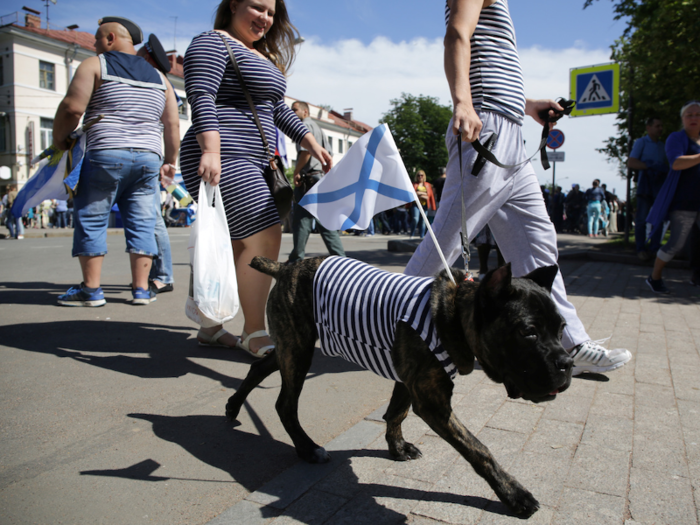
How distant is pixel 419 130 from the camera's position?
6284cm

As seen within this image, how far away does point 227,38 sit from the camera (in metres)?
3.57

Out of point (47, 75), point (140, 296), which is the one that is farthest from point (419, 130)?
point (140, 296)

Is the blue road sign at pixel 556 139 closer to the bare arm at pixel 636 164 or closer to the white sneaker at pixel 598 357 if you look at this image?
the bare arm at pixel 636 164

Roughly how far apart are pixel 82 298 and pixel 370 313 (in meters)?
4.17

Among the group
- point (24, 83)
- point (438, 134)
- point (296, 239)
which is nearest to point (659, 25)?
point (296, 239)

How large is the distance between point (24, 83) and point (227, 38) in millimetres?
42572

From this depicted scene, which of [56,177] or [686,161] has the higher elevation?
[686,161]

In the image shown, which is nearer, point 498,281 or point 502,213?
point 498,281

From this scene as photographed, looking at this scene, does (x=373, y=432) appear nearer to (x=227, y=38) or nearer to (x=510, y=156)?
(x=510, y=156)

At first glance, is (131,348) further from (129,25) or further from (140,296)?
(129,25)

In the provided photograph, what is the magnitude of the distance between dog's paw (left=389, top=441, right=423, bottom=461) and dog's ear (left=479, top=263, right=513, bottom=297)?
0.91m

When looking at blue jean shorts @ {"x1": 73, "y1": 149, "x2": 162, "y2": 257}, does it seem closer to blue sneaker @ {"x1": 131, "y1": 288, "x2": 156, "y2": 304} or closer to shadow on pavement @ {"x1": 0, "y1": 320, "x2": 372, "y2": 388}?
blue sneaker @ {"x1": 131, "y1": 288, "x2": 156, "y2": 304}

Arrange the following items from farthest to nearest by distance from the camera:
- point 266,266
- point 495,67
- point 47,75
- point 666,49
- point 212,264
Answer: point 47,75 < point 666,49 < point 212,264 < point 495,67 < point 266,266

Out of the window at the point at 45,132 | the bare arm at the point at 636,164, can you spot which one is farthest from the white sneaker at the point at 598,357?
the window at the point at 45,132
